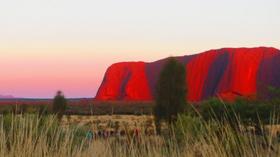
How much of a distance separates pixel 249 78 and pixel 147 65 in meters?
28.6

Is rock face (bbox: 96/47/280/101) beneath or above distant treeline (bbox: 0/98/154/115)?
above

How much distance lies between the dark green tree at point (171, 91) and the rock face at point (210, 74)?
2441 inches

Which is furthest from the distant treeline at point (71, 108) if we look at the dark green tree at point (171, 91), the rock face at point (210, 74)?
the rock face at point (210, 74)

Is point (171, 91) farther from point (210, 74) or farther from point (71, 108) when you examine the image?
point (210, 74)

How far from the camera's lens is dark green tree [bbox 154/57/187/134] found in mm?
32250

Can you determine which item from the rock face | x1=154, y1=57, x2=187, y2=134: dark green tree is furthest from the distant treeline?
the rock face

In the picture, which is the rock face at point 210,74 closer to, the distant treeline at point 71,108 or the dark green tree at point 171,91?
the distant treeline at point 71,108

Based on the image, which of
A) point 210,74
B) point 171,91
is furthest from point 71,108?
point 171,91

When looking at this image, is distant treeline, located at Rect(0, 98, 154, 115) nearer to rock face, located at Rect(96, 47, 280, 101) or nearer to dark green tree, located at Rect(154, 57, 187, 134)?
dark green tree, located at Rect(154, 57, 187, 134)

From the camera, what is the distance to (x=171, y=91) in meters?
32.5

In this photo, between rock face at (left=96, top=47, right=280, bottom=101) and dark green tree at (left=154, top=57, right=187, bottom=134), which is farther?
rock face at (left=96, top=47, right=280, bottom=101)

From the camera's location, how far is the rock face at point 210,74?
105 metres

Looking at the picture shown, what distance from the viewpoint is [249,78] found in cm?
10512

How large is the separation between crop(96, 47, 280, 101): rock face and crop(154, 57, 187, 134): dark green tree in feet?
203
